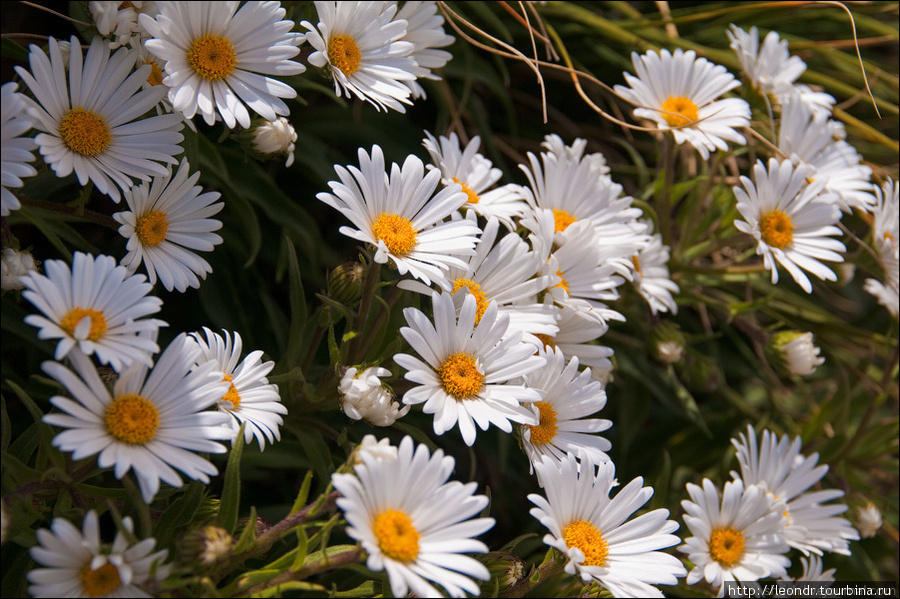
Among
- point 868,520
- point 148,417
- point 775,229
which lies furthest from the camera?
point 868,520

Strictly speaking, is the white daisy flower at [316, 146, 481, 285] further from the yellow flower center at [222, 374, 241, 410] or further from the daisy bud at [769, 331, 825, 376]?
the daisy bud at [769, 331, 825, 376]

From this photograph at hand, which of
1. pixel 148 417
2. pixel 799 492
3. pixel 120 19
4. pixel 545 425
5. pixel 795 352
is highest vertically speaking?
pixel 120 19

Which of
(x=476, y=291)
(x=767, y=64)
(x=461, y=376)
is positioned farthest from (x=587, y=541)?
(x=767, y=64)

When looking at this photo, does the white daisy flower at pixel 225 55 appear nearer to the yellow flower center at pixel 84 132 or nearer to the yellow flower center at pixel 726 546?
the yellow flower center at pixel 84 132

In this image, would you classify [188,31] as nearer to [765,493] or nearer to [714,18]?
[765,493]

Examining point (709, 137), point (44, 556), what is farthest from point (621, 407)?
point (44, 556)

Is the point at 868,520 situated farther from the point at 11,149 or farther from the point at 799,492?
the point at 11,149

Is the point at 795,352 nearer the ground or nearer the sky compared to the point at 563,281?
nearer the ground
